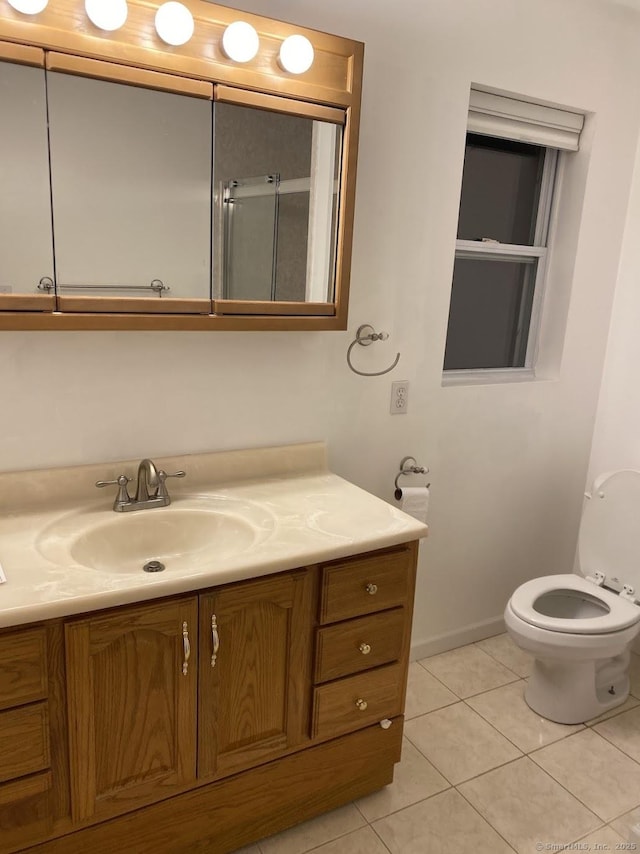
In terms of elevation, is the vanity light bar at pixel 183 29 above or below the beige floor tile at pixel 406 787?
above

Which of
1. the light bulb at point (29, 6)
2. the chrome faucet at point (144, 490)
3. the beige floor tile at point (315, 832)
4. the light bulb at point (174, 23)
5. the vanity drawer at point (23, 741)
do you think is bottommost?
the beige floor tile at point (315, 832)

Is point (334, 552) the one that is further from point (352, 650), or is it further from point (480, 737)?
point (480, 737)

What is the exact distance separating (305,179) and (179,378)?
0.63 metres

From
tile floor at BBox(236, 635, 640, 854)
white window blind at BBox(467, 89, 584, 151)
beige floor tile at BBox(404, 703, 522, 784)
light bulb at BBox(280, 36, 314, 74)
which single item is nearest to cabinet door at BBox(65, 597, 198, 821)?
tile floor at BBox(236, 635, 640, 854)

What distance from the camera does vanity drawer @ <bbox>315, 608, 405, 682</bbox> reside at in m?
1.66

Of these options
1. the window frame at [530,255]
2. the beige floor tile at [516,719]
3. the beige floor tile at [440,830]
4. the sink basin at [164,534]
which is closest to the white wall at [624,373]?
the window frame at [530,255]

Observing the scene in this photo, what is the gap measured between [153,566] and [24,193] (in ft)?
2.98

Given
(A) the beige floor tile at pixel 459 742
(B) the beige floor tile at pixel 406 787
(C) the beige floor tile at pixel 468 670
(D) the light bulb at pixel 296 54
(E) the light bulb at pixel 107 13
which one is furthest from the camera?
(C) the beige floor tile at pixel 468 670

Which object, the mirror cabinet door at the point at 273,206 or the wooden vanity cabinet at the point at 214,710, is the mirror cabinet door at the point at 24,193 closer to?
the mirror cabinet door at the point at 273,206

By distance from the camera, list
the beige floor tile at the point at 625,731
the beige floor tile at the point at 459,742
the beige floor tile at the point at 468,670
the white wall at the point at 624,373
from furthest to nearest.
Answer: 1. the white wall at the point at 624,373
2. the beige floor tile at the point at 468,670
3. the beige floor tile at the point at 625,731
4. the beige floor tile at the point at 459,742

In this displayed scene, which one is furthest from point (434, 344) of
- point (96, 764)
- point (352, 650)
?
point (96, 764)

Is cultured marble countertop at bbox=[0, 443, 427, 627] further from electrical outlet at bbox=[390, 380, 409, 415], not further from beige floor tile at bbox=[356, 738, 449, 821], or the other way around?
beige floor tile at bbox=[356, 738, 449, 821]

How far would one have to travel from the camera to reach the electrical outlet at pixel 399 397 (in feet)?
7.29

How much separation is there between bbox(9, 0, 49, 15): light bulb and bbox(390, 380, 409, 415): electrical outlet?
1374mm
